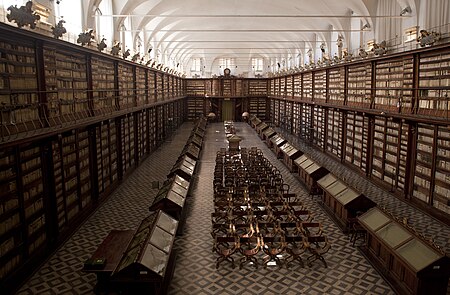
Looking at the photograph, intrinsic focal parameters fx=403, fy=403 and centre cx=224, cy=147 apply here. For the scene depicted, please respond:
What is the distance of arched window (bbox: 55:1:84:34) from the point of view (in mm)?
14188

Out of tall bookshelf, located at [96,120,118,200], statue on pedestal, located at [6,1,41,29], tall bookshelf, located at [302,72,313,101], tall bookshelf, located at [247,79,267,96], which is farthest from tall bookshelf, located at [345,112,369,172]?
tall bookshelf, located at [247,79,267,96]

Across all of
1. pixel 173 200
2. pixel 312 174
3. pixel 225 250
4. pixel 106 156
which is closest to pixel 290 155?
pixel 312 174

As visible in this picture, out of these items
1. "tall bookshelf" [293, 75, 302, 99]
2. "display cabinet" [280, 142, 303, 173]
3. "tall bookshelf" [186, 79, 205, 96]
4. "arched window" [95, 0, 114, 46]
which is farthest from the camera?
"tall bookshelf" [186, 79, 205, 96]

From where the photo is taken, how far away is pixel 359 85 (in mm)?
15875

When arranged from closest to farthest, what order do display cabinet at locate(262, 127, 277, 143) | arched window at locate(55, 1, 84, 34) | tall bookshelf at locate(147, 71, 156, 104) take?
1. arched window at locate(55, 1, 84, 34)
2. tall bookshelf at locate(147, 71, 156, 104)
3. display cabinet at locate(262, 127, 277, 143)

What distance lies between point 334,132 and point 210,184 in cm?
770

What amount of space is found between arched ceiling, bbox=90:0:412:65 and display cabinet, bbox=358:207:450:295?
Answer: 1175 centimetres

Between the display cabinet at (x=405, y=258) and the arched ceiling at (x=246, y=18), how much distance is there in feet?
38.5

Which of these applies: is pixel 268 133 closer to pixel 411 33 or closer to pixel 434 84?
pixel 411 33

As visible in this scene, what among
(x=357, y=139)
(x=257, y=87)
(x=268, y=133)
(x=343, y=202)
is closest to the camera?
(x=343, y=202)

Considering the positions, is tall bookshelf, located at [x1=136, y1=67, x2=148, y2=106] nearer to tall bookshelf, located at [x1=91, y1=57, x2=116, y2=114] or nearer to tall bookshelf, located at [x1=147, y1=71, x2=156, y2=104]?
tall bookshelf, located at [x1=147, y1=71, x2=156, y2=104]

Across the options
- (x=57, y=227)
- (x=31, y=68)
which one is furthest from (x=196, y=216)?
(x=31, y=68)

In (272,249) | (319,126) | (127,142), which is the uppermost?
(319,126)

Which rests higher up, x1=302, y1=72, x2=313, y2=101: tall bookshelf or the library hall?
x1=302, y1=72, x2=313, y2=101: tall bookshelf
